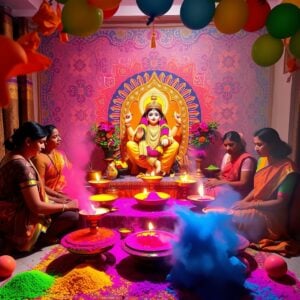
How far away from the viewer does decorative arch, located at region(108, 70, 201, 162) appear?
498cm

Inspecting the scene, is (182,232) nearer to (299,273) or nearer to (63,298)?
(63,298)

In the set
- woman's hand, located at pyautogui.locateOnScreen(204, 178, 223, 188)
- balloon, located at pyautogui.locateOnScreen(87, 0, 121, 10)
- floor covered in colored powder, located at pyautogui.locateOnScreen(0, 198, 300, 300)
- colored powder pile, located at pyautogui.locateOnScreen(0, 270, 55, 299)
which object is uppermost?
balloon, located at pyautogui.locateOnScreen(87, 0, 121, 10)

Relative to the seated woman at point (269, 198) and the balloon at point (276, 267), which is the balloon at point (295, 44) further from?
the balloon at point (276, 267)

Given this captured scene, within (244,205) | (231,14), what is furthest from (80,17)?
(244,205)

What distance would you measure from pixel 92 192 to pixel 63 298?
6.68 feet

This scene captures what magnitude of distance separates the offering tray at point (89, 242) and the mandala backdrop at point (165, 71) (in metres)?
2.79

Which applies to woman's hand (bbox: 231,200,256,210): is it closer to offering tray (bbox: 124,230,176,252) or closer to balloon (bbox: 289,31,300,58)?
offering tray (bbox: 124,230,176,252)

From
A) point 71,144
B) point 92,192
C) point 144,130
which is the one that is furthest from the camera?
point 71,144

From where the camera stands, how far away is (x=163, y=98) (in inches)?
196

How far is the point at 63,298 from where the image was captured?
2.13 meters

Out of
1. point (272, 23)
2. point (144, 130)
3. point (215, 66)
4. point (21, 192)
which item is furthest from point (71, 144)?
point (272, 23)

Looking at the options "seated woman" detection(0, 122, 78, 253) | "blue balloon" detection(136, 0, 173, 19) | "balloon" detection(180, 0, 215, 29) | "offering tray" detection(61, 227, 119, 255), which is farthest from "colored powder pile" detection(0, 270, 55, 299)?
"balloon" detection(180, 0, 215, 29)

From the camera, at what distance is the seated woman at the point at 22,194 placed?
9.18 feet

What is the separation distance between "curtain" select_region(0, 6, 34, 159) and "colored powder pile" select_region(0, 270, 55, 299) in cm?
212
